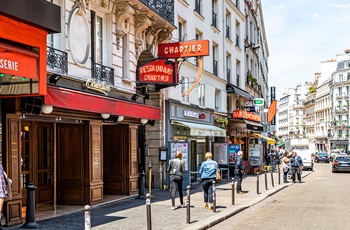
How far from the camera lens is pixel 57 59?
13.0 metres

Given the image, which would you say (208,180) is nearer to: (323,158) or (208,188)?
(208,188)

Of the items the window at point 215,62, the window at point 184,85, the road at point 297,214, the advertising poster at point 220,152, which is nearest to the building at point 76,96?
the window at point 184,85

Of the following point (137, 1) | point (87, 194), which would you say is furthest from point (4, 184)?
point (137, 1)

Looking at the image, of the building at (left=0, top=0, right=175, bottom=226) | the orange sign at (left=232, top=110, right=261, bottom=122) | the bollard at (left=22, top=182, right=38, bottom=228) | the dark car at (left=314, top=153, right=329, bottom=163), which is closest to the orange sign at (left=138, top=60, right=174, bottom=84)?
the building at (left=0, top=0, right=175, bottom=226)

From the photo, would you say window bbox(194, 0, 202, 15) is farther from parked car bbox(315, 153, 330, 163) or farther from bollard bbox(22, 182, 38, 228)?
parked car bbox(315, 153, 330, 163)

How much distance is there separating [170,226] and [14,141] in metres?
4.12

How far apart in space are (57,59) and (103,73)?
2.76 meters

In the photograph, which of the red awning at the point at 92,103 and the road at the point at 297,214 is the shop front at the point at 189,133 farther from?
the road at the point at 297,214

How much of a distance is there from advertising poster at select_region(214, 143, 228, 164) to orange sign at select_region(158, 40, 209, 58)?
858 centimetres

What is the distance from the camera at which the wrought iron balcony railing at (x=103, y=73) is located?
1523 centimetres

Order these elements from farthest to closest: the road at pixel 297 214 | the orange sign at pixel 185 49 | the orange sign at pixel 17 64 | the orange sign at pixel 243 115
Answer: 1. the orange sign at pixel 243 115
2. the orange sign at pixel 185 49
3. the road at pixel 297 214
4. the orange sign at pixel 17 64

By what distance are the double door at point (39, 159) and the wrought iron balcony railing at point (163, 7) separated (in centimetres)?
625

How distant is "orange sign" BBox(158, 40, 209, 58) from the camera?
19750 mm

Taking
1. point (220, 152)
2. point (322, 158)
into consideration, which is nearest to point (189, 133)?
point (220, 152)
